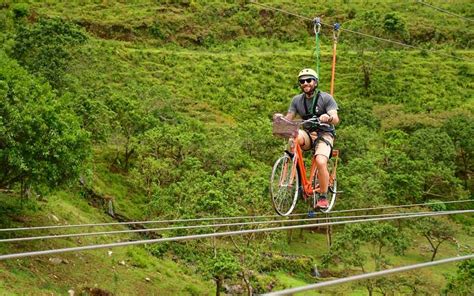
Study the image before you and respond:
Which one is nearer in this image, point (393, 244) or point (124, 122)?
point (393, 244)

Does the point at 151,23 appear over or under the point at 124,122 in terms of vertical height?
over

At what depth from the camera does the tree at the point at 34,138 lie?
68.4ft

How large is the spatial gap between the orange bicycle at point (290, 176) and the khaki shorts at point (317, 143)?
0.12 meters

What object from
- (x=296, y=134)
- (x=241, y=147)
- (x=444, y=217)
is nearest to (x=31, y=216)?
(x=241, y=147)

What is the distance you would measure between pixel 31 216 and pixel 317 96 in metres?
20.5

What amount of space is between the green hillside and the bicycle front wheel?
7.88m

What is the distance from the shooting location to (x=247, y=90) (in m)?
53.2

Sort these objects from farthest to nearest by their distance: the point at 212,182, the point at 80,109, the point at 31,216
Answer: the point at 80,109
the point at 212,182
the point at 31,216

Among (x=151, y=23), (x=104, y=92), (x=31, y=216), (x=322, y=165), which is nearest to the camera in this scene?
(x=322, y=165)

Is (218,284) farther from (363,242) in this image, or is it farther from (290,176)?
(290,176)

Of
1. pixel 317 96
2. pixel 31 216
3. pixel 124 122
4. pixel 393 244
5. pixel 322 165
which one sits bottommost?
pixel 393 244

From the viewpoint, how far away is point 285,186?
7.62m

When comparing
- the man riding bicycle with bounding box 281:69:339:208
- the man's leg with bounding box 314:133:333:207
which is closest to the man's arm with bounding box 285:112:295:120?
the man riding bicycle with bounding box 281:69:339:208

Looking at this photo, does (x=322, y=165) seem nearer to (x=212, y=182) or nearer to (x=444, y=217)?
(x=212, y=182)
